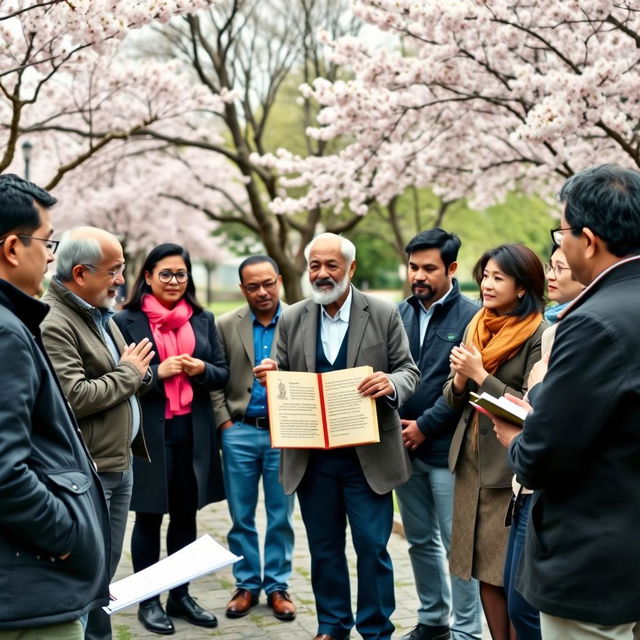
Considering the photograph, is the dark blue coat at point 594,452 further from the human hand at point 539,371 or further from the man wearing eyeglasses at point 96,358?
the man wearing eyeglasses at point 96,358

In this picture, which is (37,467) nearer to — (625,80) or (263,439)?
(263,439)

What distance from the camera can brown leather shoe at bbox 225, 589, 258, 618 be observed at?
532 centimetres

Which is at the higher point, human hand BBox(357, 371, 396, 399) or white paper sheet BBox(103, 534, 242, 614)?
human hand BBox(357, 371, 396, 399)

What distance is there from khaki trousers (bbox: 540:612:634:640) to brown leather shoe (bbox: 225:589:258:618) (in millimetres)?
3138

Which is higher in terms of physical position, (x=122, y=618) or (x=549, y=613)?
(x=549, y=613)

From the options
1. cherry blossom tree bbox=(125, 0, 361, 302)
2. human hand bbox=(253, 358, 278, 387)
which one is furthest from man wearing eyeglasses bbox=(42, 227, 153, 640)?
cherry blossom tree bbox=(125, 0, 361, 302)

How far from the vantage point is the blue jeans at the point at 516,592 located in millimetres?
3393

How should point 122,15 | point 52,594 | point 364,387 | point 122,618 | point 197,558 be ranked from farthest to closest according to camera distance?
point 122,15 < point 122,618 < point 364,387 < point 197,558 < point 52,594

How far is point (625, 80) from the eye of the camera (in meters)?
8.45

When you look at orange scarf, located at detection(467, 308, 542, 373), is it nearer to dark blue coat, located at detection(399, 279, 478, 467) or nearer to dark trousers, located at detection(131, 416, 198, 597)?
dark blue coat, located at detection(399, 279, 478, 467)

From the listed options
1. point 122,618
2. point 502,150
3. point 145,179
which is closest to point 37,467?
point 122,618

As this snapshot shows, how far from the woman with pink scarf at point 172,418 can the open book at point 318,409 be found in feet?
2.99

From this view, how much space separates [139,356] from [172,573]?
4.05ft

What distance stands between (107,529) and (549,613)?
1.52m
